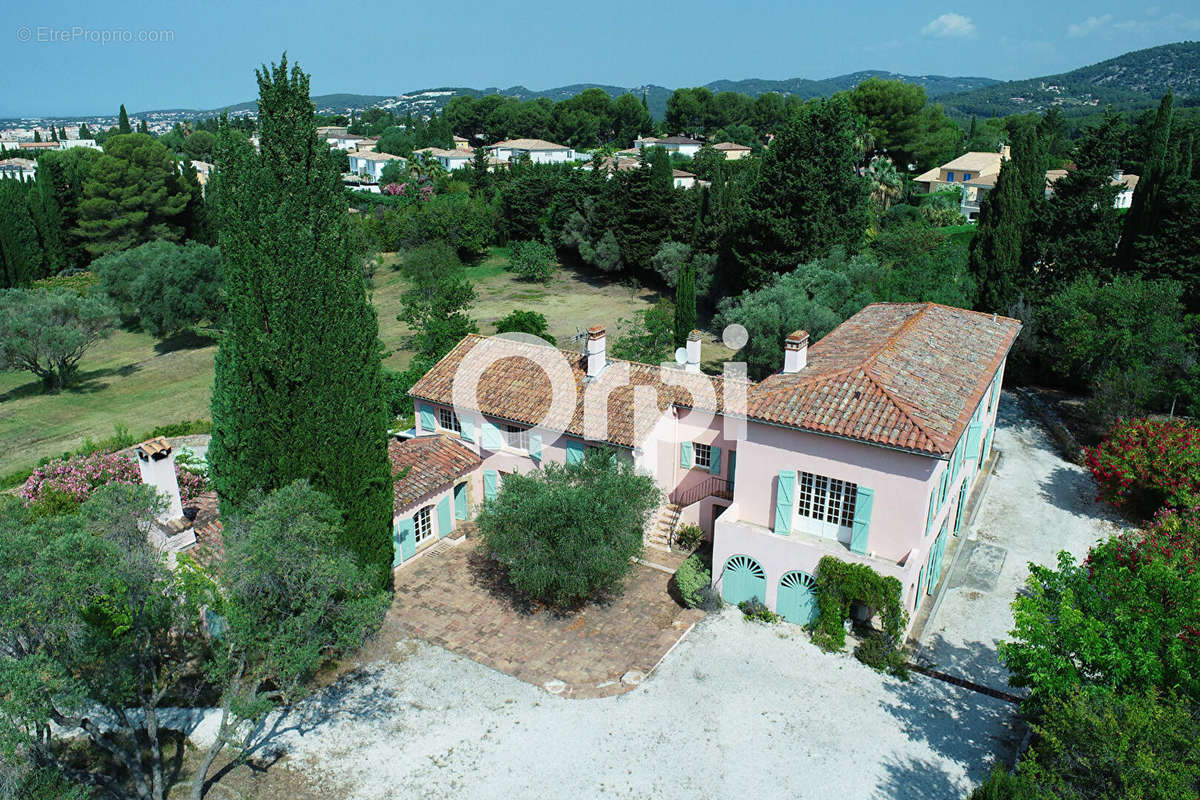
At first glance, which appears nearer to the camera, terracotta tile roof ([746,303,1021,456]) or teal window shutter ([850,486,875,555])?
terracotta tile roof ([746,303,1021,456])

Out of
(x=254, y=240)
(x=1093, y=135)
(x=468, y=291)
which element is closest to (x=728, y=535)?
(x=254, y=240)

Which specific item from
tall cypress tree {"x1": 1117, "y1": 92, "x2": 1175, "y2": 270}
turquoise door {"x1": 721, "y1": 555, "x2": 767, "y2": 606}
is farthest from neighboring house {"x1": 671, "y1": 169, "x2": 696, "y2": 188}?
turquoise door {"x1": 721, "y1": 555, "x2": 767, "y2": 606}

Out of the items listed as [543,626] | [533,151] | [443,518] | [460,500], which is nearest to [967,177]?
[533,151]

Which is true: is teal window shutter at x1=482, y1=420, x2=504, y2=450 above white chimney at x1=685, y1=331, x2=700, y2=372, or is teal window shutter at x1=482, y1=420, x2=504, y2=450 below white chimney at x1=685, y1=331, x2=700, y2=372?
below

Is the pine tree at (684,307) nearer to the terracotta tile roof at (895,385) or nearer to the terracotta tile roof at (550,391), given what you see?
the terracotta tile roof at (550,391)

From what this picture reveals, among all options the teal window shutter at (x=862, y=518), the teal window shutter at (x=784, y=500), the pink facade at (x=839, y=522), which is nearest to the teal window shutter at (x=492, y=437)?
the pink facade at (x=839, y=522)

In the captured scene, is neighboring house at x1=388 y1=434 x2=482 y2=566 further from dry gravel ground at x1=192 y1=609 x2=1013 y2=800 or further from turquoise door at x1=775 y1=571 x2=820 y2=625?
turquoise door at x1=775 y1=571 x2=820 y2=625

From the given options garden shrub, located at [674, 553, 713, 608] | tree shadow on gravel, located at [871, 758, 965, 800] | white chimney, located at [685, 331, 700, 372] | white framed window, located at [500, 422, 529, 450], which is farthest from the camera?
white chimney, located at [685, 331, 700, 372]
